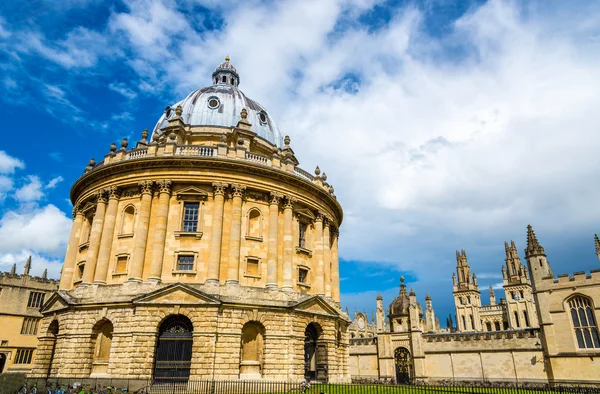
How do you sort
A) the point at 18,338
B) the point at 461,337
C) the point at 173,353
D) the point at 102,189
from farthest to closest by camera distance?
the point at 18,338, the point at 461,337, the point at 102,189, the point at 173,353

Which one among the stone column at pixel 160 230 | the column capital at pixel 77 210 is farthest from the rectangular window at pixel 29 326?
the stone column at pixel 160 230

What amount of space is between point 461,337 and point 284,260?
18.1 metres

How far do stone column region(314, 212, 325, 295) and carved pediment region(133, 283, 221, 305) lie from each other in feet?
31.5

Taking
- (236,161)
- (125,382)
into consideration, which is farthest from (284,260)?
(125,382)

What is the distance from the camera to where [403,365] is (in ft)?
124

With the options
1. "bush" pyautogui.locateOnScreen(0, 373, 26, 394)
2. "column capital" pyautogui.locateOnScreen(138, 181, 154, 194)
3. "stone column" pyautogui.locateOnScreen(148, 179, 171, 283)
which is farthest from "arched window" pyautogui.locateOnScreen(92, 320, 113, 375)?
"column capital" pyautogui.locateOnScreen(138, 181, 154, 194)

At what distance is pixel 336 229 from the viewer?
130 feet

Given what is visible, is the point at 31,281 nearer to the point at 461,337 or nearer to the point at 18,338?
the point at 18,338

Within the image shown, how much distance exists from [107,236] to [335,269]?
769 inches

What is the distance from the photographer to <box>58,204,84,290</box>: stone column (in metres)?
30.9

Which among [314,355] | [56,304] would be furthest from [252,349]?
[56,304]

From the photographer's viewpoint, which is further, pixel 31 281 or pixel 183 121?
pixel 31 281

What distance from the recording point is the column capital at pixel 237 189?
29578mm

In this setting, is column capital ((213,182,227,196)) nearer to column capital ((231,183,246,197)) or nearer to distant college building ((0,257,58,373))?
column capital ((231,183,246,197))
